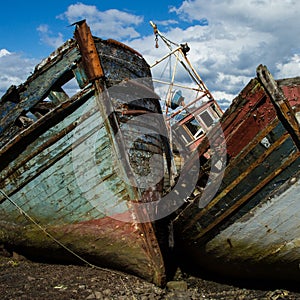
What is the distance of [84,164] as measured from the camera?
4559 millimetres

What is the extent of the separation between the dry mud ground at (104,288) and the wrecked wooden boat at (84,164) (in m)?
0.17

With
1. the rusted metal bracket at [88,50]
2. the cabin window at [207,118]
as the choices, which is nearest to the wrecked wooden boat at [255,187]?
the rusted metal bracket at [88,50]

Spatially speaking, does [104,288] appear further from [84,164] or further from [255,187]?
[255,187]

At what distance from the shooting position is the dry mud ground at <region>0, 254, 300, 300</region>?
13.5 ft

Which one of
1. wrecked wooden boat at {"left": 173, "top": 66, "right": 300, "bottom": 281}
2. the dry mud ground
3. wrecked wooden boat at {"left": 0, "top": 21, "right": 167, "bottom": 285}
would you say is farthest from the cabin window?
wrecked wooden boat at {"left": 173, "top": 66, "right": 300, "bottom": 281}

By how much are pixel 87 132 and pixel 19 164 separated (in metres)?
1.04

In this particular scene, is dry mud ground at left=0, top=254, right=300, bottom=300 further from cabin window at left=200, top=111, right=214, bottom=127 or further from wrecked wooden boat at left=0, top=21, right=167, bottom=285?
cabin window at left=200, top=111, right=214, bottom=127

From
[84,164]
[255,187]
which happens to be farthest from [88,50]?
[255,187]

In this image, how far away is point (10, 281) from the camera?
462cm

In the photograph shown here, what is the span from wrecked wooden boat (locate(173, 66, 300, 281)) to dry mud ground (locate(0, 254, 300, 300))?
241 millimetres

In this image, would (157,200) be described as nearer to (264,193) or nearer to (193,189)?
(193,189)

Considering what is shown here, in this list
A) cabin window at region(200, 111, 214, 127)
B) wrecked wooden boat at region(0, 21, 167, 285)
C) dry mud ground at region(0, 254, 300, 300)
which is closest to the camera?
dry mud ground at region(0, 254, 300, 300)

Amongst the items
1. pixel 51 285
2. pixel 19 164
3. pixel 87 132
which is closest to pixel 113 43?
pixel 87 132

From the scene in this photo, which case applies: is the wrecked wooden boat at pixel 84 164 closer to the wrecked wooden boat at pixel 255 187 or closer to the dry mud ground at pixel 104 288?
the dry mud ground at pixel 104 288
